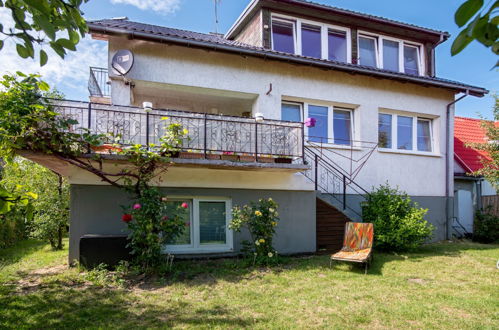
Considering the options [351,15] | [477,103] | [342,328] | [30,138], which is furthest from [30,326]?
[477,103]

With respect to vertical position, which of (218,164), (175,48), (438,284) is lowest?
(438,284)

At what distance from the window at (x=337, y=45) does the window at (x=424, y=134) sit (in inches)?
144

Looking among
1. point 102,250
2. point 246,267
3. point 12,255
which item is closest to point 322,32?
point 246,267

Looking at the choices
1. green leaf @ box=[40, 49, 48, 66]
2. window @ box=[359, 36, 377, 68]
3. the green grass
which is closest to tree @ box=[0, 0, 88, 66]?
green leaf @ box=[40, 49, 48, 66]

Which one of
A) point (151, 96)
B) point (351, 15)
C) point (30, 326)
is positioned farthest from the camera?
point (351, 15)

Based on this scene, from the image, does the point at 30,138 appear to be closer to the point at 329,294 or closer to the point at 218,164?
the point at 218,164

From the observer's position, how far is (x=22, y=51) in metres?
2.22

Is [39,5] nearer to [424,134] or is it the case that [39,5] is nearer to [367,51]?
[367,51]

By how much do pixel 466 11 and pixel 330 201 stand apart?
27.7 feet

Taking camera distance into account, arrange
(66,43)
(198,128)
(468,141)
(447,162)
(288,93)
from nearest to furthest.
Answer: (66,43) → (198,128) → (288,93) → (447,162) → (468,141)

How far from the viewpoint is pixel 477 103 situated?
11.8 meters

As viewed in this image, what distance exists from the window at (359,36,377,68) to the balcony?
197 inches

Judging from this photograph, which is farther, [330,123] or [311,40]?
[311,40]

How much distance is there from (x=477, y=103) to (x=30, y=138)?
13749mm
